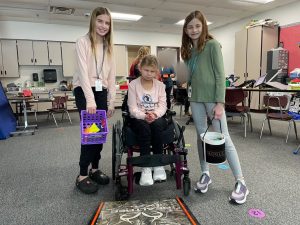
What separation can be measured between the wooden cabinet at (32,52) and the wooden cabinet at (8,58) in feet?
0.48

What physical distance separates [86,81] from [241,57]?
20.5 feet

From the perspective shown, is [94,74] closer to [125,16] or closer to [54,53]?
[125,16]

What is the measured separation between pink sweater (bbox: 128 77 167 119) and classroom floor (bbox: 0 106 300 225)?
0.67m

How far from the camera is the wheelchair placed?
5.24 ft

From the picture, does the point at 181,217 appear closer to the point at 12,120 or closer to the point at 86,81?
the point at 86,81

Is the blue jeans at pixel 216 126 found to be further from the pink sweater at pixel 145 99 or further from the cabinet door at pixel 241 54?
the cabinet door at pixel 241 54

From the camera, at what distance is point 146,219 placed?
1.42 metres

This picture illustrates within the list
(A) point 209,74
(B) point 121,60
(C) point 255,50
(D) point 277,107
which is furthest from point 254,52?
(A) point 209,74

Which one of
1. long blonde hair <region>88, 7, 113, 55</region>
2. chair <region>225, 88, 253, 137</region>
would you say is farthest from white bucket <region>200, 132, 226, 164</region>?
chair <region>225, 88, 253, 137</region>

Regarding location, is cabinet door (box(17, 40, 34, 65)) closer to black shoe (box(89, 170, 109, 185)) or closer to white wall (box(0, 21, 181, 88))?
white wall (box(0, 21, 181, 88))

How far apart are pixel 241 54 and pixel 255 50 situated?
54cm

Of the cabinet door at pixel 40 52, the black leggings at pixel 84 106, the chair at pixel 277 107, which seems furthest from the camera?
the cabinet door at pixel 40 52

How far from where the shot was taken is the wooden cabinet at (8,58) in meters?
6.64

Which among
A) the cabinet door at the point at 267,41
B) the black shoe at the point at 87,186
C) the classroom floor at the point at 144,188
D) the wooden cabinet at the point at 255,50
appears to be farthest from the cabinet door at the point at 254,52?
the black shoe at the point at 87,186
